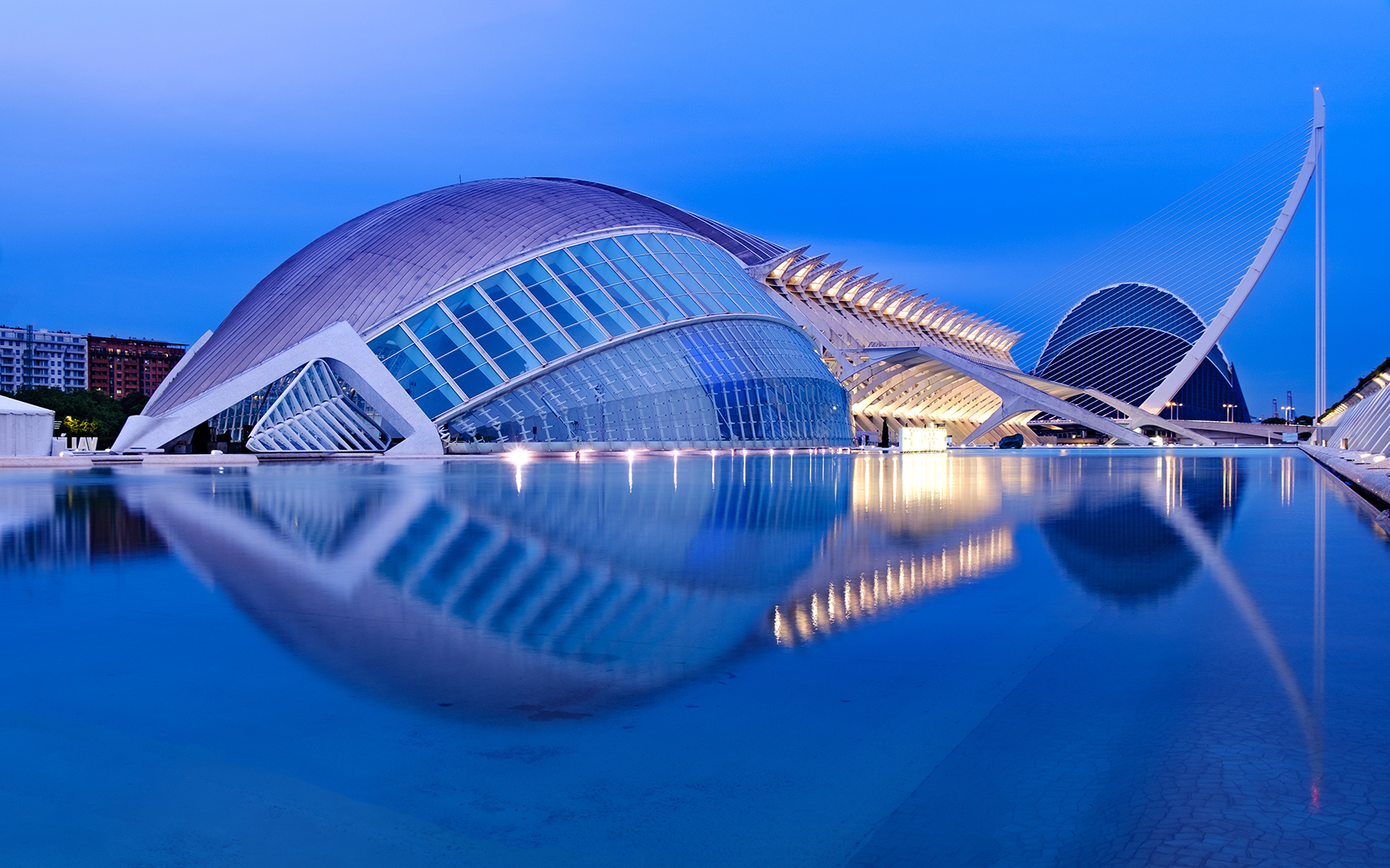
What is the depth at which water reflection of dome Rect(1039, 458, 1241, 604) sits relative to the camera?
23.5 ft

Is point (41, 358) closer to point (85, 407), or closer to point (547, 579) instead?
point (85, 407)

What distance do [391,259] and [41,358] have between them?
167 m

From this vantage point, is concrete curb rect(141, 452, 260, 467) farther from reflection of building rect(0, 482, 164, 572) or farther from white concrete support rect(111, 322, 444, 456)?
reflection of building rect(0, 482, 164, 572)

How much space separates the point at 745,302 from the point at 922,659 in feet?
144

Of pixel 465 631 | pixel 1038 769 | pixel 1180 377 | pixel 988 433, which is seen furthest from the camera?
pixel 988 433

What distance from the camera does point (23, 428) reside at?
3253cm

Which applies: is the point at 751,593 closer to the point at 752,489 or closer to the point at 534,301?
the point at 752,489

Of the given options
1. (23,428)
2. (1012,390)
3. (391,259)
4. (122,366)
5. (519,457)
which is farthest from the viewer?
(122,366)

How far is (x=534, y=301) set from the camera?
1577 inches

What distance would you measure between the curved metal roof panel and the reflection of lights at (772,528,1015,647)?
109 ft

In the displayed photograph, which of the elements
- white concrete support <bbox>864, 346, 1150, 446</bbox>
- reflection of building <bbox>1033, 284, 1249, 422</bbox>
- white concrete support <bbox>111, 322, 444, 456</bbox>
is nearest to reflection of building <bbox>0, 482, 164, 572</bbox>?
white concrete support <bbox>111, 322, 444, 456</bbox>

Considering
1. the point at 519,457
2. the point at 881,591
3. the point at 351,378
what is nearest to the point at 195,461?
the point at 351,378

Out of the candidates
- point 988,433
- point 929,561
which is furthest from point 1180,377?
point 929,561

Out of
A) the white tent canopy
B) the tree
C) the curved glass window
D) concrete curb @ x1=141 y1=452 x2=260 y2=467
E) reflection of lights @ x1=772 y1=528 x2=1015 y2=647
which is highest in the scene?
the curved glass window
